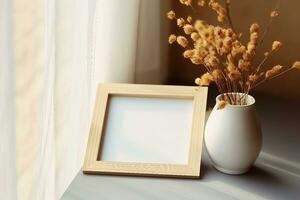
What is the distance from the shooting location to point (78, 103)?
1232mm

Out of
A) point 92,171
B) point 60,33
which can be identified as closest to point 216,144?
point 92,171

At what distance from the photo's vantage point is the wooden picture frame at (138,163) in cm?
118

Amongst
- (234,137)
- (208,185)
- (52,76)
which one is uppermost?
(52,76)

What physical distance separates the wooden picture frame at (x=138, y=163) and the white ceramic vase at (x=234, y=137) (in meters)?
0.05

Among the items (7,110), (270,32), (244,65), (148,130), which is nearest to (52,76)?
(7,110)

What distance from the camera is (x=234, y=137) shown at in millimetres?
1157

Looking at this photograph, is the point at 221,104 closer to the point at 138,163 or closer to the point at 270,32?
the point at 138,163

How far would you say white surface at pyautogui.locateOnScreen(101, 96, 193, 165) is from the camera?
3.98ft

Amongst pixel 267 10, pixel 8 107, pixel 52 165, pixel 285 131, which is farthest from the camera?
pixel 267 10

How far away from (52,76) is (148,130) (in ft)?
0.95

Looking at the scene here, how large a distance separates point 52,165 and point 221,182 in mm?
367

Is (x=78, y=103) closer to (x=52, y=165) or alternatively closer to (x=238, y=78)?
(x=52, y=165)

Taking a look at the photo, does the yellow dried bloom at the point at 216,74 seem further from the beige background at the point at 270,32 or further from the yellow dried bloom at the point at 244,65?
the beige background at the point at 270,32

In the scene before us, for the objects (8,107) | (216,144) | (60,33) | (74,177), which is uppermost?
(60,33)
